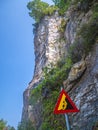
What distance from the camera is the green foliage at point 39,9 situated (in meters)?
35.8

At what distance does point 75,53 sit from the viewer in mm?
15648

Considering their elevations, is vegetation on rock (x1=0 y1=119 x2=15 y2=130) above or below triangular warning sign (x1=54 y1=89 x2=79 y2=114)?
above

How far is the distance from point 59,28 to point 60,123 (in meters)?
19.1

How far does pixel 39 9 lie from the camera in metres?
36.3

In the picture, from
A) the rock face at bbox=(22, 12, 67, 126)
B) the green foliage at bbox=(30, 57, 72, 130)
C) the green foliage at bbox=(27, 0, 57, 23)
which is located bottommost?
the green foliage at bbox=(30, 57, 72, 130)

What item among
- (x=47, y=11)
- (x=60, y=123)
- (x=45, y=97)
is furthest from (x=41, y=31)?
(x=60, y=123)

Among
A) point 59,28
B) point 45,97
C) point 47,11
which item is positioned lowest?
point 45,97

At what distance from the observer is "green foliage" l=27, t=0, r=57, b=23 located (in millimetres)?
35812

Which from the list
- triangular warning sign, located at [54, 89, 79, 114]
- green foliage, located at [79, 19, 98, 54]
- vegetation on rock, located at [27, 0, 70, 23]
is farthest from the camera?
vegetation on rock, located at [27, 0, 70, 23]

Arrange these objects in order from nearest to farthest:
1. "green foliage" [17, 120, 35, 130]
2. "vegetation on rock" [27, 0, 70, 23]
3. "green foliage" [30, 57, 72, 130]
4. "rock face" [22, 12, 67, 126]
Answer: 1. "green foliage" [30, 57, 72, 130]
2. "green foliage" [17, 120, 35, 130]
3. "rock face" [22, 12, 67, 126]
4. "vegetation on rock" [27, 0, 70, 23]

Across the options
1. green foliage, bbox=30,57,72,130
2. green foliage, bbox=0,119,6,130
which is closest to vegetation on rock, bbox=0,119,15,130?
green foliage, bbox=0,119,6,130

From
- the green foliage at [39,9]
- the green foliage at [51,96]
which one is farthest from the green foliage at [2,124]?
the green foliage at [51,96]

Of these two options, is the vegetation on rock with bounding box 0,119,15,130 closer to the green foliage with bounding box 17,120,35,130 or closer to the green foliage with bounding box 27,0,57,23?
the green foliage with bounding box 27,0,57,23

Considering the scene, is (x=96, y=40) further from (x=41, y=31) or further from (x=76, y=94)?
(x=41, y=31)
